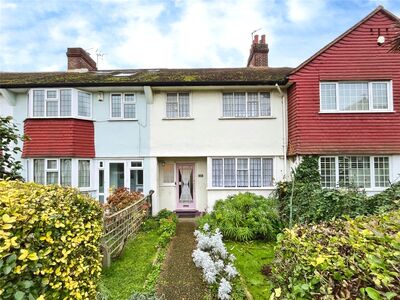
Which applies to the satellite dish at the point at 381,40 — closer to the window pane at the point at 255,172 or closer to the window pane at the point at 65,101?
the window pane at the point at 255,172

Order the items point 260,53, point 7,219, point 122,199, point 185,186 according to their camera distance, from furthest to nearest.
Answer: point 260,53, point 185,186, point 122,199, point 7,219

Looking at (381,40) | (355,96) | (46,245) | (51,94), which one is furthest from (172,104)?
(46,245)

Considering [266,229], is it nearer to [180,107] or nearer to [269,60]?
[180,107]

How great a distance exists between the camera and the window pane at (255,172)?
1197 centimetres

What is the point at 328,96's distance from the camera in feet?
36.7

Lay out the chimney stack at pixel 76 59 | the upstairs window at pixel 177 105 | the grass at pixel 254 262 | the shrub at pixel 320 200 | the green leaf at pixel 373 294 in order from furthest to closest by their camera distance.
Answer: the chimney stack at pixel 76 59 < the upstairs window at pixel 177 105 < the shrub at pixel 320 200 < the grass at pixel 254 262 < the green leaf at pixel 373 294

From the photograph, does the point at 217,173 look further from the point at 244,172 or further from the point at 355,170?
the point at 355,170

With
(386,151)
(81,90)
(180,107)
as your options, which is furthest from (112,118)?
(386,151)

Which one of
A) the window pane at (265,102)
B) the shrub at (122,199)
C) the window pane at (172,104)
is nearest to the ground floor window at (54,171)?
the shrub at (122,199)

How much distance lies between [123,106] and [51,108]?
124 inches

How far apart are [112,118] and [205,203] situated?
6120 mm

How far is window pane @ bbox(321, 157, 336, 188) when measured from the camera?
10922 millimetres

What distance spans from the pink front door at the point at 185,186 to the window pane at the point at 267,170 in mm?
3545

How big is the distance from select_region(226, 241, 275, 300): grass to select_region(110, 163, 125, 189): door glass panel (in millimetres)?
6529
